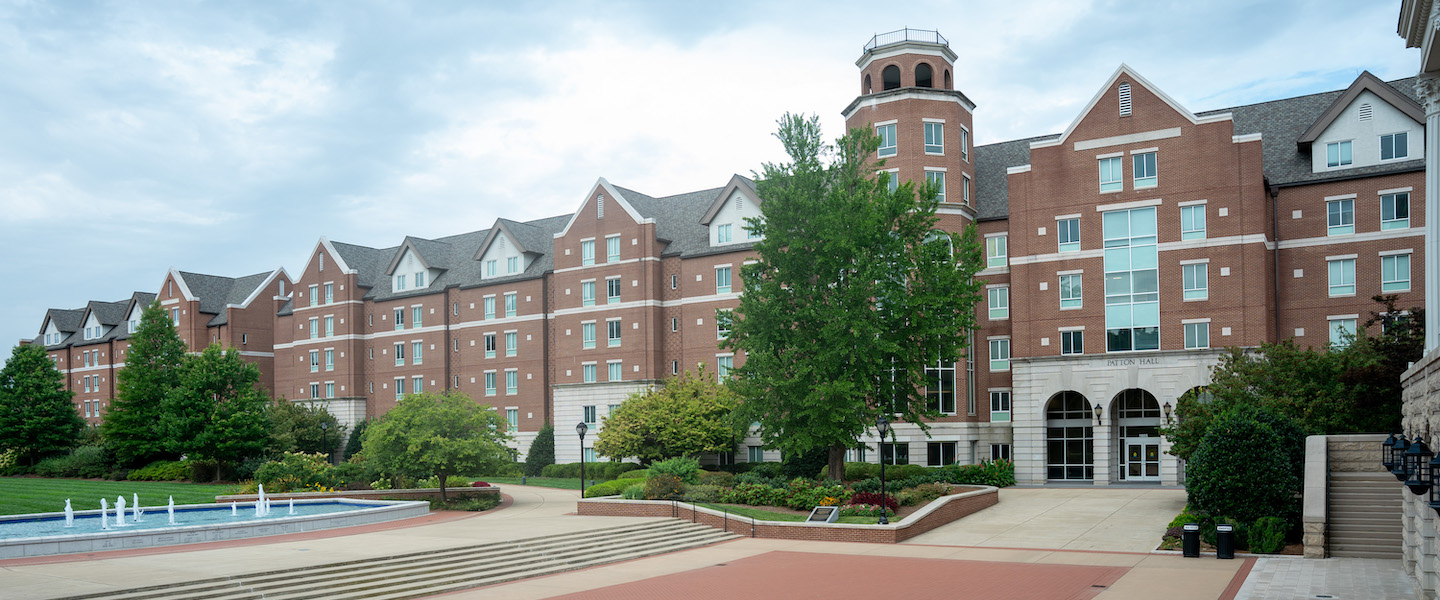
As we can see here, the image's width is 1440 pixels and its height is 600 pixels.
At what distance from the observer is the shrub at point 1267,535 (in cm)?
2267

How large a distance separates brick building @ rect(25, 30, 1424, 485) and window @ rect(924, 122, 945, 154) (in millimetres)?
109

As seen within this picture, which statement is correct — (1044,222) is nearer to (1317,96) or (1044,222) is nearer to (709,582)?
(1317,96)

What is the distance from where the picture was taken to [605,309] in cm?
5653

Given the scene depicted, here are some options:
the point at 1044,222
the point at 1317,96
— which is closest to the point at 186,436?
the point at 1044,222

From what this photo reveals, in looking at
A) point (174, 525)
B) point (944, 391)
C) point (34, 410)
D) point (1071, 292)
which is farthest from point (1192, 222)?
point (34, 410)

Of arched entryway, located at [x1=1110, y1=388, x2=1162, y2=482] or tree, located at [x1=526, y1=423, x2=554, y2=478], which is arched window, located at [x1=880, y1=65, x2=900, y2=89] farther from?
tree, located at [x1=526, y1=423, x2=554, y2=478]

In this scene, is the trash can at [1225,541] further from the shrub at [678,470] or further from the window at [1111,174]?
the window at [1111,174]

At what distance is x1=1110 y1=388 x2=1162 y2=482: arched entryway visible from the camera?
44125mm

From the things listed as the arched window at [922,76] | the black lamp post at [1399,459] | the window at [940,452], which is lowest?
the window at [940,452]

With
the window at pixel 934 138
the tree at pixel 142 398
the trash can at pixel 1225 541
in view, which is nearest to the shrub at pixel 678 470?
the trash can at pixel 1225 541

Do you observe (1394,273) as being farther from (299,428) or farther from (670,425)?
(299,428)

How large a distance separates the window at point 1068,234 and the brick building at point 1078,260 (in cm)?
6

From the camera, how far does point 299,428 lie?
6131cm

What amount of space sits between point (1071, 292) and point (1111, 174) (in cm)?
518
